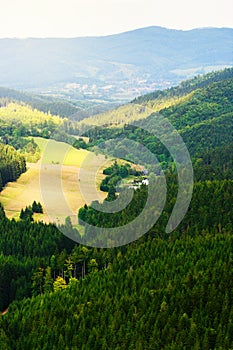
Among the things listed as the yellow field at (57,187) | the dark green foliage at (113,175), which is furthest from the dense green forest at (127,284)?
the dark green foliage at (113,175)

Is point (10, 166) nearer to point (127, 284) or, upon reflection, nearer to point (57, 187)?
point (57, 187)

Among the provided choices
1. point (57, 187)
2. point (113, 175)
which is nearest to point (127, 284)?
point (57, 187)

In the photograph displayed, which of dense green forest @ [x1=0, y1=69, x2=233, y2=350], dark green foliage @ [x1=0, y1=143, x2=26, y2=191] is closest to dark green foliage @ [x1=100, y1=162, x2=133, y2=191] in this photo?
dark green foliage @ [x1=0, y1=143, x2=26, y2=191]

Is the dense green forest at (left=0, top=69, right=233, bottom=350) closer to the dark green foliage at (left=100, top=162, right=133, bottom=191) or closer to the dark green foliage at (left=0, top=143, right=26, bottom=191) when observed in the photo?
the dark green foliage at (left=100, top=162, right=133, bottom=191)

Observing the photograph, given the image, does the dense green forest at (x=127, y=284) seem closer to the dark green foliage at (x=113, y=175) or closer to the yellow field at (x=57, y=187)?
the yellow field at (x=57, y=187)

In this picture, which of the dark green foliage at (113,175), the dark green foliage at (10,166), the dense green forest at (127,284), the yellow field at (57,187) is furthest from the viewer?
the dark green foliage at (10,166)
